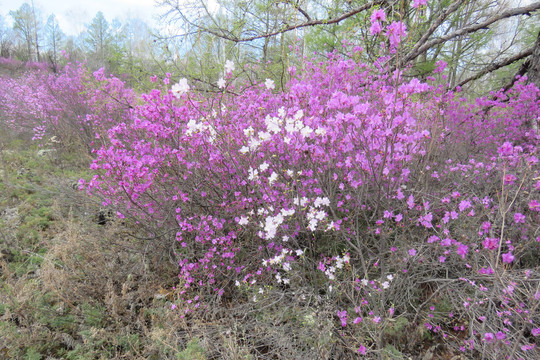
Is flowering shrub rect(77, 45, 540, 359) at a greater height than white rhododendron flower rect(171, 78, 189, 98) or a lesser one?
lesser

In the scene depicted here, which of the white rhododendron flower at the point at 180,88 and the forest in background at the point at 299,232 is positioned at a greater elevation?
the white rhododendron flower at the point at 180,88

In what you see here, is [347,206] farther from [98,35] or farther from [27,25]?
[27,25]

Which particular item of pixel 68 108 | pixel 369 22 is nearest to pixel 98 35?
pixel 68 108

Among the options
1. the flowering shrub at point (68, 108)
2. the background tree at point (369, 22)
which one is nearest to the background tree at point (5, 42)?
the flowering shrub at point (68, 108)

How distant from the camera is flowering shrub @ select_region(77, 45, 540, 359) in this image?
1.88 m

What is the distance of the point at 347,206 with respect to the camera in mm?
2504

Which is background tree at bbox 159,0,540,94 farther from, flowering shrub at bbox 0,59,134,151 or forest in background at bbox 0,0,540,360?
flowering shrub at bbox 0,59,134,151

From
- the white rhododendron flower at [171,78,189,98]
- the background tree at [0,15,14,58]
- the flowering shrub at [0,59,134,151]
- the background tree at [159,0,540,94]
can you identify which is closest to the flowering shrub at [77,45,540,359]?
the white rhododendron flower at [171,78,189,98]

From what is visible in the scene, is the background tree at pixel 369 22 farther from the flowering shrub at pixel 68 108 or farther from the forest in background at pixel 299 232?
the flowering shrub at pixel 68 108

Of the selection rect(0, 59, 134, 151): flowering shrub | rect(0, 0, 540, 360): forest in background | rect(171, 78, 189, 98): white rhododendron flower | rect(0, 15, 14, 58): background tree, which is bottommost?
rect(0, 0, 540, 360): forest in background

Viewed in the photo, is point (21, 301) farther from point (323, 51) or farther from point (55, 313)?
point (323, 51)

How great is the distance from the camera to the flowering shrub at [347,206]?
188 cm

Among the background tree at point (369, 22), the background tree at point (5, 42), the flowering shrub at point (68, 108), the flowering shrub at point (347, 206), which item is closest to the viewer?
the flowering shrub at point (347, 206)

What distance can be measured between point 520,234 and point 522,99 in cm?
257
